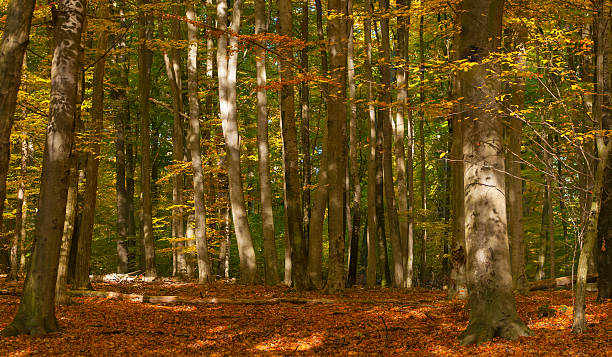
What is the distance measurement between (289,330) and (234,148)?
7.01m

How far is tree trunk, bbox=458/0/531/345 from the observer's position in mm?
6371

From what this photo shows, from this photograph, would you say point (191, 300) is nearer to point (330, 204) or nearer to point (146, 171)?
point (330, 204)

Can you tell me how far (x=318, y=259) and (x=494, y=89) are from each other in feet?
23.2

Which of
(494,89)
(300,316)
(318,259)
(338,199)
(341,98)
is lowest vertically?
(300,316)

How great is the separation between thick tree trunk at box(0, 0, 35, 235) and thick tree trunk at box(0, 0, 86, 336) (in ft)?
1.43

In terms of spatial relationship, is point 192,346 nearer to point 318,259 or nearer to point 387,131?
→ point 318,259

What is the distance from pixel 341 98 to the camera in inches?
450

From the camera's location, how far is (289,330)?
7.83 meters

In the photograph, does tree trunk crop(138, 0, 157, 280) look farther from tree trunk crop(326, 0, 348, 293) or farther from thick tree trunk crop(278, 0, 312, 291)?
tree trunk crop(326, 0, 348, 293)

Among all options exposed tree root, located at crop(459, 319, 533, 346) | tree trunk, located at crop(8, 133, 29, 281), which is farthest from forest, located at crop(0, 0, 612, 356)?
tree trunk, located at crop(8, 133, 29, 281)

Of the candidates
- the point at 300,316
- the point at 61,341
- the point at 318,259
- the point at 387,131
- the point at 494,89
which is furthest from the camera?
the point at 387,131

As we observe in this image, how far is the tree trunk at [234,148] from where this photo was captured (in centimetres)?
1363

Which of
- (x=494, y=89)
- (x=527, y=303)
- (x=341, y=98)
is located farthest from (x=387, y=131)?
(x=494, y=89)

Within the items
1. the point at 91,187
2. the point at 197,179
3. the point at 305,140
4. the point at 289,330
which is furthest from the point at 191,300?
the point at 305,140
